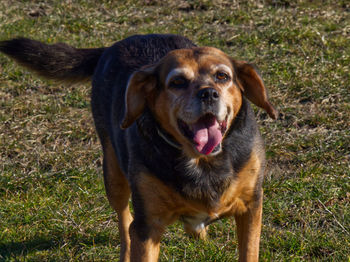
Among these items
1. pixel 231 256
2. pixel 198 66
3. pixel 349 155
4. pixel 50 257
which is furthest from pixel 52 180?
pixel 349 155

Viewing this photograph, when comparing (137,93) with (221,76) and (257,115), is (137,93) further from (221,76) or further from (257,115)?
(257,115)

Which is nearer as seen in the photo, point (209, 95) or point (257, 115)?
point (209, 95)

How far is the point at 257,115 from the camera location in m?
6.38

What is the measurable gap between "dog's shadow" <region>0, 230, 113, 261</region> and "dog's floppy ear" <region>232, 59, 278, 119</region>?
5.65 ft

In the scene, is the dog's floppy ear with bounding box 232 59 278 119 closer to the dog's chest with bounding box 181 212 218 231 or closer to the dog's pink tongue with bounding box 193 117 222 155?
the dog's pink tongue with bounding box 193 117 222 155

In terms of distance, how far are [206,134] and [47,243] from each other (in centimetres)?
186

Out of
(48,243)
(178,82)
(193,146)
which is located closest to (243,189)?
(193,146)

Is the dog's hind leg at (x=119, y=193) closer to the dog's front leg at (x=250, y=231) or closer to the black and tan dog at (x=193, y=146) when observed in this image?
the black and tan dog at (x=193, y=146)

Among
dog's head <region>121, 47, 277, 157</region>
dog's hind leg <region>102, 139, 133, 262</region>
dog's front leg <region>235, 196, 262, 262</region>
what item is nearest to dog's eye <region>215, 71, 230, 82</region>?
dog's head <region>121, 47, 277, 157</region>

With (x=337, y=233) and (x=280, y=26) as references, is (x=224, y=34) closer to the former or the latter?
(x=280, y=26)

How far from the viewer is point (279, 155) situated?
5.75 metres

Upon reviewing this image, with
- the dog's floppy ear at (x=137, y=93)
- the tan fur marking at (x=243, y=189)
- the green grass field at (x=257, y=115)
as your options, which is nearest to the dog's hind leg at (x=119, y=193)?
the green grass field at (x=257, y=115)

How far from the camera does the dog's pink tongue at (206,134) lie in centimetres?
372

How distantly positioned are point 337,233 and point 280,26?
4265mm
